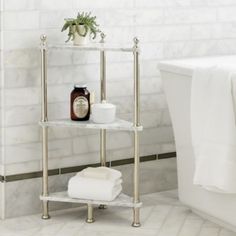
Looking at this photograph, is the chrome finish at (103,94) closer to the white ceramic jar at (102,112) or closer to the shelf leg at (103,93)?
the shelf leg at (103,93)

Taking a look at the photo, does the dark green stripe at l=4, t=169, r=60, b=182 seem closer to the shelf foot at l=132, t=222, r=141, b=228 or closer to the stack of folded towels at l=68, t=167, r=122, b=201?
the stack of folded towels at l=68, t=167, r=122, b=201

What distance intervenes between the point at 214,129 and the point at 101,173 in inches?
26.7

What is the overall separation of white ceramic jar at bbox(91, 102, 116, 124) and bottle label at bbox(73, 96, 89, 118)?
4 cm

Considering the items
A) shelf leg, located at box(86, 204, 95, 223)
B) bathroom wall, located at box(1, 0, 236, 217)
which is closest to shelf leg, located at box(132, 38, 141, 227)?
shelf leg, located at box(86, 204, 95, 223)

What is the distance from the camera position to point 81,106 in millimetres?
3777

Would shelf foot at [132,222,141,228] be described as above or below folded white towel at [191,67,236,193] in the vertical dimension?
below

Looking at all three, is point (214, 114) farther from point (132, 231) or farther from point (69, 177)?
point (69, 177)

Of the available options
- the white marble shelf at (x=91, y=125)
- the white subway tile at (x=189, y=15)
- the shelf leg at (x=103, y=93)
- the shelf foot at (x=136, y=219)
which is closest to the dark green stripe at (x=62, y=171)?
the shelf leg at (x=103, y=93)

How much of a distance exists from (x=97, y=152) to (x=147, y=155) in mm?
346

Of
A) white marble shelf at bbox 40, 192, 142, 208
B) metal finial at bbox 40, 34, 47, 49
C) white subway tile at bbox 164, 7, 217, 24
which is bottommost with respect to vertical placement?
white marble shelf at bbox 40, 192, 142, 208

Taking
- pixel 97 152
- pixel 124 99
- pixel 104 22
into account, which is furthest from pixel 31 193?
pixel 104 22

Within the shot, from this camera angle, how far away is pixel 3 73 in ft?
12.3

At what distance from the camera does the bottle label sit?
3762 mm

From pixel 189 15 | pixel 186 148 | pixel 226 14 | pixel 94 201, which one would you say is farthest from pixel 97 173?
pixel 226 14
